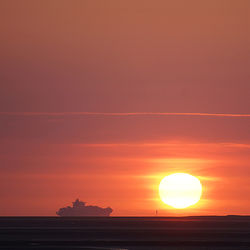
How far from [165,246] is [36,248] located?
16.1m

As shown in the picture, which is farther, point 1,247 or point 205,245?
point 205,245

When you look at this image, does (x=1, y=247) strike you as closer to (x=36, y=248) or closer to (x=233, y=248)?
(x=36, y=248)

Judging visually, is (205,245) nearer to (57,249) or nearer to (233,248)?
(233,248)

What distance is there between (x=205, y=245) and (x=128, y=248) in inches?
413

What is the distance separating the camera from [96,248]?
73.8 meters

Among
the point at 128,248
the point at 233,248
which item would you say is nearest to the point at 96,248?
the point at 128,248

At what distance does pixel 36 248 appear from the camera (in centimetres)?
7319

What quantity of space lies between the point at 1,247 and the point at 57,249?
22.6 ft

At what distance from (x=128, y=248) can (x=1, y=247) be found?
14285 mm

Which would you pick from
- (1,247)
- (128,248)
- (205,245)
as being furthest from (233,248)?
(1,247)

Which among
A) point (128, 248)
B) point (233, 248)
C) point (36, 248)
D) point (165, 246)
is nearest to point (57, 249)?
point (36, 248)

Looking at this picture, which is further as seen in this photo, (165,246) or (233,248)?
(165,246)

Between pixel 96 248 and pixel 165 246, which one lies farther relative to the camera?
pixel 165 246

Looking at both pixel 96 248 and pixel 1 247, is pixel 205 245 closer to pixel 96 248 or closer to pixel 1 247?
pixel 96 248
